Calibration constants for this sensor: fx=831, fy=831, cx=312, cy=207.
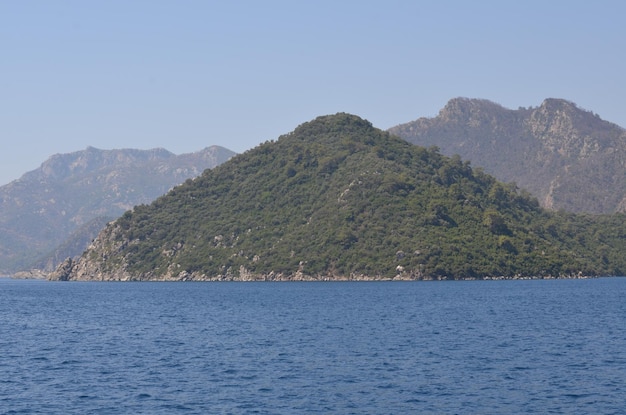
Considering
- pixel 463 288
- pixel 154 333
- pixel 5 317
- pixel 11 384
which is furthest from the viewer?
pixel 463 288

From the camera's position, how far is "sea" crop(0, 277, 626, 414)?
179 feet

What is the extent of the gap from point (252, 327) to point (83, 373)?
114ft

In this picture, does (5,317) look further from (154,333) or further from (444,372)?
(444,372)

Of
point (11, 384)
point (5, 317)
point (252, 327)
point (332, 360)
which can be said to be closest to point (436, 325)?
point (252, 327)

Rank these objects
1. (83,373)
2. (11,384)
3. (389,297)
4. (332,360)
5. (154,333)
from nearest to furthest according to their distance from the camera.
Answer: (11,384) < (83,373) < (332,360) < (154,333) < (389,297)

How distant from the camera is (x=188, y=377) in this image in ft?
210

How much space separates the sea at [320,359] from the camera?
54594 mm

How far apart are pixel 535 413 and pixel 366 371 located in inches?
682

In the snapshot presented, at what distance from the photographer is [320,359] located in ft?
237

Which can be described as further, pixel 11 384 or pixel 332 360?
pixel 332 360

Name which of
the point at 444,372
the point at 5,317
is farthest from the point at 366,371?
the point at 5,317

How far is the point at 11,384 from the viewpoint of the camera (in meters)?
62.0

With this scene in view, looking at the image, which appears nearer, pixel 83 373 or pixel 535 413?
pixel 535 413

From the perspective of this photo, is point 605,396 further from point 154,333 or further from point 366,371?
point 154,333
